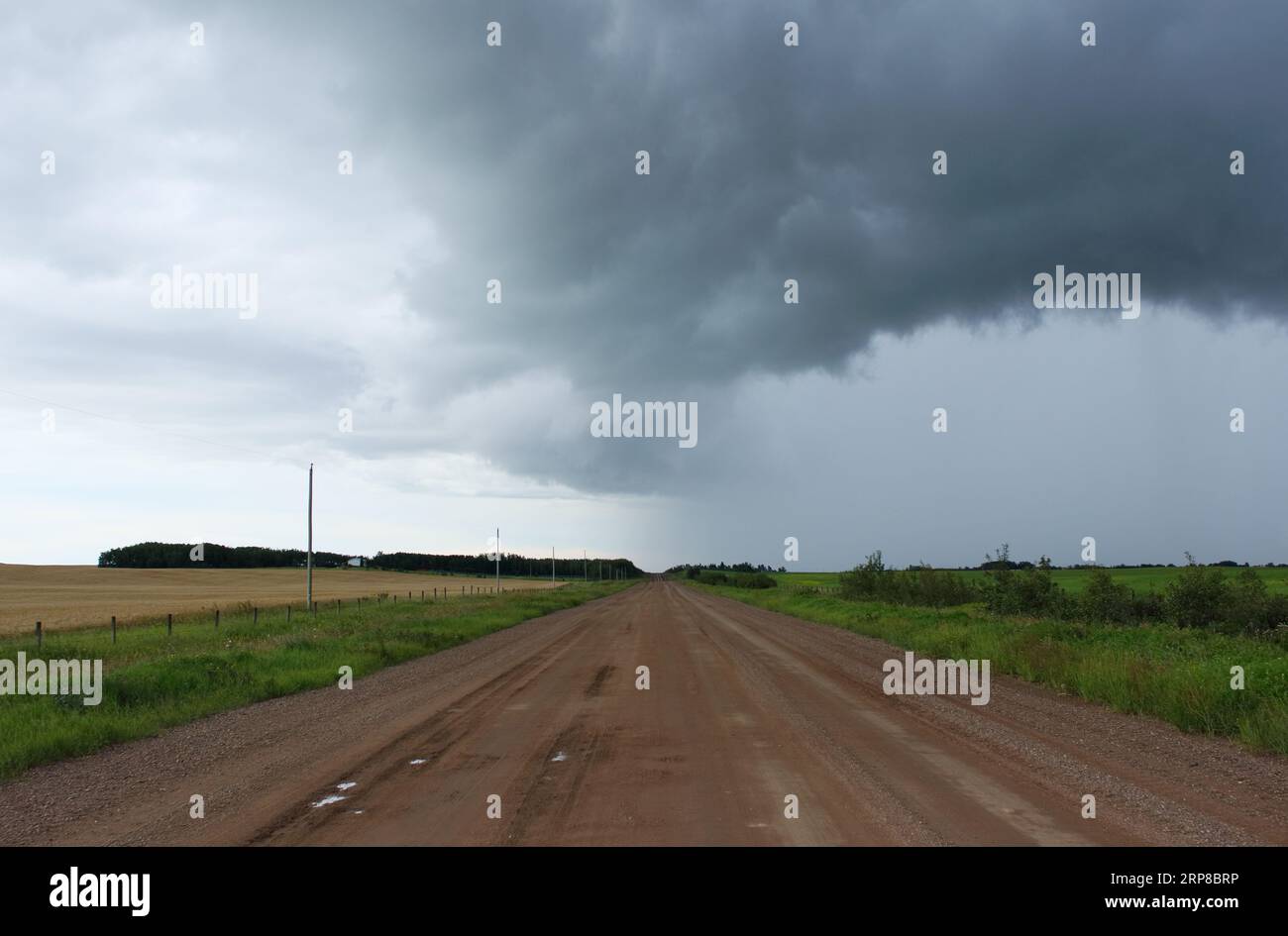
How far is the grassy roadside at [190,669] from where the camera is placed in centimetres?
997

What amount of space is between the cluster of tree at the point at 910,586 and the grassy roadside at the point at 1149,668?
101 feet

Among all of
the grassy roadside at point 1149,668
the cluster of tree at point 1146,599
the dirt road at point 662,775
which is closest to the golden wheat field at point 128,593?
the dirt road at point 662,775

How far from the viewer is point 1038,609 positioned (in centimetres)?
3722

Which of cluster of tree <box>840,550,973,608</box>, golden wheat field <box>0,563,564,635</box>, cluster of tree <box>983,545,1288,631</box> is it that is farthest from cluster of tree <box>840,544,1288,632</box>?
golden wheat field <box>0,563,564,635</box>

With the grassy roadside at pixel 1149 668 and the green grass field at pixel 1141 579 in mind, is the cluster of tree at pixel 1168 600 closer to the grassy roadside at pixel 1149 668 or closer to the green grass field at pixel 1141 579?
the green grass field at pixel 1141 579

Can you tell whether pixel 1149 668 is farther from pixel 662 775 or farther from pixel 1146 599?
pixel 1146 599

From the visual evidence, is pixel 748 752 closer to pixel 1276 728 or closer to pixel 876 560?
pixel 1276 728

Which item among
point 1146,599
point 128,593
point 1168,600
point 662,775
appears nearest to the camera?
point 662,775

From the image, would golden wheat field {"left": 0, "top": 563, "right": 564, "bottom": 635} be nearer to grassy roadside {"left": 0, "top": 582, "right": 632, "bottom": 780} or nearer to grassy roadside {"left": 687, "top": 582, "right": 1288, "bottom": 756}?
grassy roadside {"left": 0, "top": 582, "right": 632, "bottom": 780}

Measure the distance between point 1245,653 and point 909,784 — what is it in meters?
9.19

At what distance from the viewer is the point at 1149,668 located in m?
12.4

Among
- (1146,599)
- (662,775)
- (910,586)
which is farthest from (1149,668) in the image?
(910,586)

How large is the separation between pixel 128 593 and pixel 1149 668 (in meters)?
81.5
